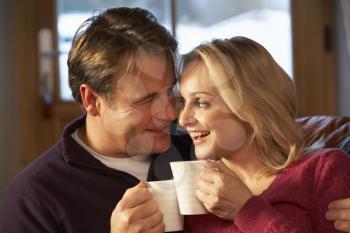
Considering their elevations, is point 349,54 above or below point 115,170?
→ above

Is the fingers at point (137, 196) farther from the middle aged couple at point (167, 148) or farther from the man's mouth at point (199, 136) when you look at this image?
the man's mouth at point (199, 136)

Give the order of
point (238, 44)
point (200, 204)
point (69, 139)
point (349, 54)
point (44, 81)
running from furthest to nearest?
point (44, 81)
point (349, 54)
point (69, 139)
point (238, 44)
point (200, 204)

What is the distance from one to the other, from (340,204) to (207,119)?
0.31 metres

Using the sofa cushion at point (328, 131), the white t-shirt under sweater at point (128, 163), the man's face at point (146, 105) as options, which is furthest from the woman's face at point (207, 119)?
the sofa cushion at point (328, 131)

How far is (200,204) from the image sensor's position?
112 centimetres

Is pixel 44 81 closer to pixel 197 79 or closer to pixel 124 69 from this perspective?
pixel 124 69

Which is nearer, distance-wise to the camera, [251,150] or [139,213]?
[139,213]

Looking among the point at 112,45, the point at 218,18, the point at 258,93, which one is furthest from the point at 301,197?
the point at 218,18

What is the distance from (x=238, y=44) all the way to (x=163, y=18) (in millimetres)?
1494

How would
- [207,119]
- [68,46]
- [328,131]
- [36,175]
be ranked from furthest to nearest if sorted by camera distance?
[68,46]
[328,131]
[36,175]
[207,119]

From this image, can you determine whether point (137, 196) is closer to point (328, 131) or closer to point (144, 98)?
point (144, 98)

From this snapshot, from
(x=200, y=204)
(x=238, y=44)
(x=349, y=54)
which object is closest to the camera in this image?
(x=200, y=204)

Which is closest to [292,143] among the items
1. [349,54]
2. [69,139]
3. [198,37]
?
[69,139]

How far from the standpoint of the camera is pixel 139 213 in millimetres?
1086
